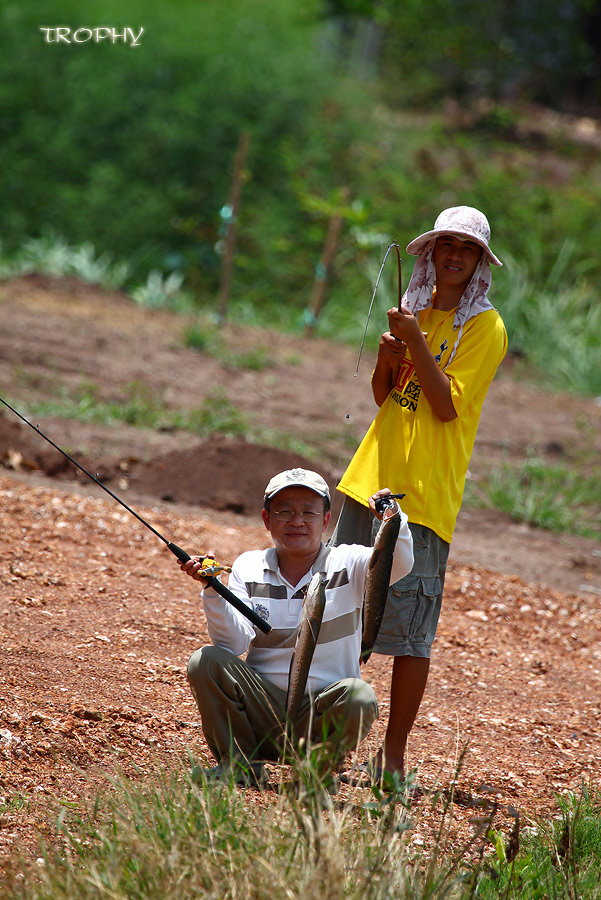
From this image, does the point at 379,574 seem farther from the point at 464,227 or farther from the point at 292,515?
the point at 464,227

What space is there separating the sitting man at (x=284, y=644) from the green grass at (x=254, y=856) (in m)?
0.25

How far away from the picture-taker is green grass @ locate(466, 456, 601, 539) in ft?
24.3

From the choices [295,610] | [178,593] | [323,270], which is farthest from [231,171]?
[295,610]

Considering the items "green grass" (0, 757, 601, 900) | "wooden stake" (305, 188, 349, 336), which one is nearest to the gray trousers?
"green grass" (0, 757, 601, 900)

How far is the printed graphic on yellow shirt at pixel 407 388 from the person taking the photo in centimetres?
330

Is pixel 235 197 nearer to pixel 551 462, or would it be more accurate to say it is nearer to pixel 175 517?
pixel 551 462

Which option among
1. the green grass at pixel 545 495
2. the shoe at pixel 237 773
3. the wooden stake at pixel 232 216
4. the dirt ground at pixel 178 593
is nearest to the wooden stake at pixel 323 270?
the wooden stake at pixel 232 216

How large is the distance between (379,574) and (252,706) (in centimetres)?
64

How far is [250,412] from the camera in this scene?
346 inches

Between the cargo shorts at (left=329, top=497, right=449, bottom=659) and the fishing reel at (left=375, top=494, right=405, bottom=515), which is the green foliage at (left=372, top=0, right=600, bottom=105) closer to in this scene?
the cargo shorts at (left=329, top=497, right=449, bottom=659)

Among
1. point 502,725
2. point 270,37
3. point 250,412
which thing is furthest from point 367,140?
point 502,725

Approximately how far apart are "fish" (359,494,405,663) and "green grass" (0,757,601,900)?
40 cm

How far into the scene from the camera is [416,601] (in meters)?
3.30

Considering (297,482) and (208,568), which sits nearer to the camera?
(208,568)
